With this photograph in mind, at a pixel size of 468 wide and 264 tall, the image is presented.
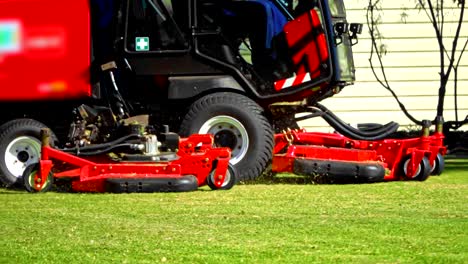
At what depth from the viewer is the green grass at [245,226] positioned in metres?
8.39

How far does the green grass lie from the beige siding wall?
7379mm

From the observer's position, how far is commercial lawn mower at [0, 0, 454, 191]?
13633 millimetres

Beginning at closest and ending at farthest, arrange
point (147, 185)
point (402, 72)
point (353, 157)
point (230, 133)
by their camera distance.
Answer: point (147, 185) → point (353, 157) → point (230, 133) → point (402, 72)

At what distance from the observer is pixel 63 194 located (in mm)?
12609

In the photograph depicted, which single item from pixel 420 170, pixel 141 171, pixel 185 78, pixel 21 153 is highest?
pixel 185 78

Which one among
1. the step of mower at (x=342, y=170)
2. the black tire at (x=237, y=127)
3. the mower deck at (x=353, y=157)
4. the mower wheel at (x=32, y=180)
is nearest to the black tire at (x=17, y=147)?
the mower wheel at (x=32, y=180)

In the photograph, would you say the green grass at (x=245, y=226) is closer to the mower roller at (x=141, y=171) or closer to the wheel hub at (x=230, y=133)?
the mower roller at (x=141, y=171)

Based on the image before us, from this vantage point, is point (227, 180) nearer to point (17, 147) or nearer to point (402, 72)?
point (17, 147)

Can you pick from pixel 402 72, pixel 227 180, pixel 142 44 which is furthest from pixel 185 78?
pixel 402 72

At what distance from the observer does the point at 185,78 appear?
13852mm

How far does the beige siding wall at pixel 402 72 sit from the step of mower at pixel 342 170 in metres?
7.04

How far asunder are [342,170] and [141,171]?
7.47 ft

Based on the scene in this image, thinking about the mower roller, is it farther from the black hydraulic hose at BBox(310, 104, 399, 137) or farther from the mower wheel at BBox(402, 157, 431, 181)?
the mower wheel at BBox(402, 157, 431, 181)

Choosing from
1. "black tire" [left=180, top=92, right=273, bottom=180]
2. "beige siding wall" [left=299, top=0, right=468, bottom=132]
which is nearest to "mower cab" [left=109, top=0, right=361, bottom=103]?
"black tire" [left=180, top=92, right=273, bottom=180]
